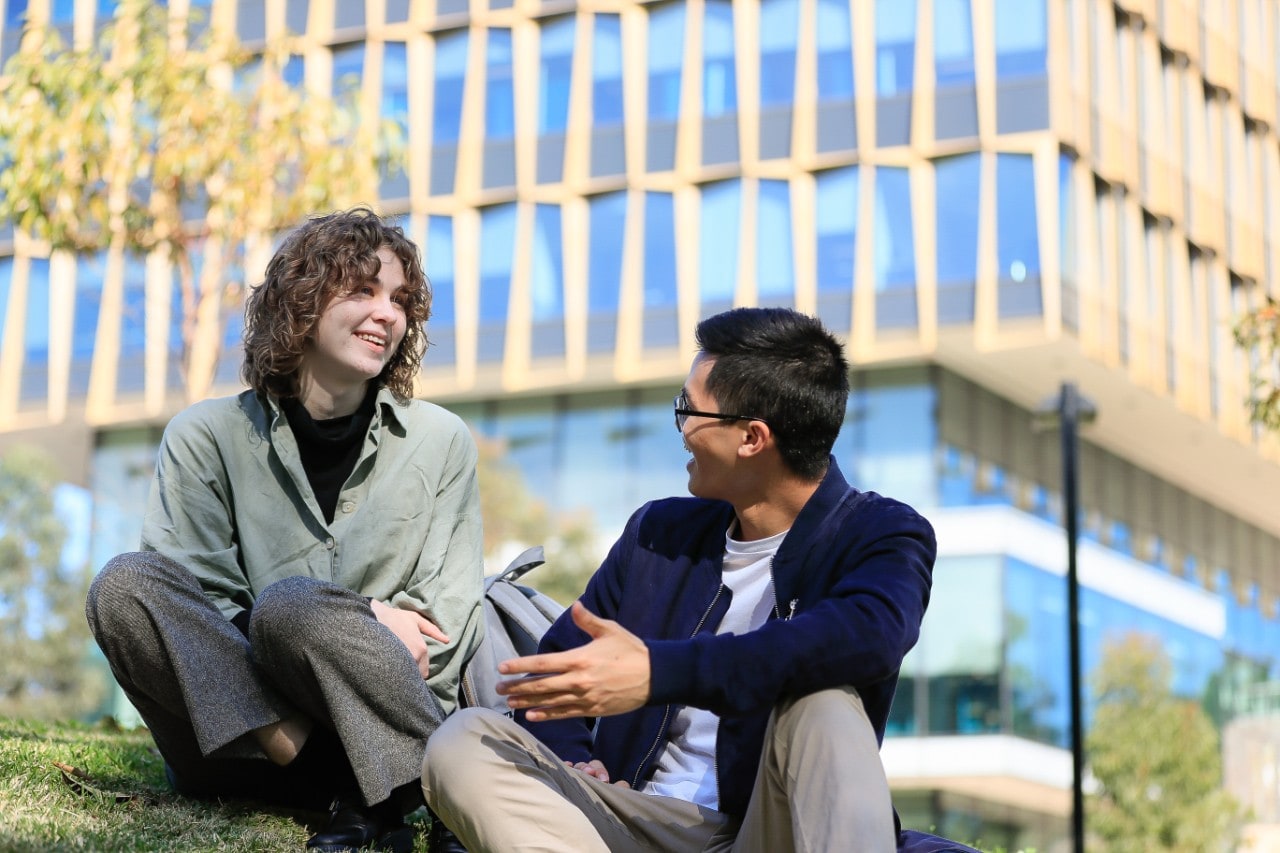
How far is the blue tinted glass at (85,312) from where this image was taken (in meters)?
35.9

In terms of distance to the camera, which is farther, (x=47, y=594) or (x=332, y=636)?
(x=47, y=594)

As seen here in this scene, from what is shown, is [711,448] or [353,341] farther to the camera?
[353,341]

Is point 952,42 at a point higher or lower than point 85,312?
higher

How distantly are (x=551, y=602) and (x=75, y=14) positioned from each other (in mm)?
33516

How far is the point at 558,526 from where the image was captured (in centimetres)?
3225

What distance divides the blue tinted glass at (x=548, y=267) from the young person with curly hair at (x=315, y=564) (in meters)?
27.0

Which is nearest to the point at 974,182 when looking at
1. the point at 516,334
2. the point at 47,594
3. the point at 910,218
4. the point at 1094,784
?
the point at 910,218

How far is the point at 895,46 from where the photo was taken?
3070 centimetres

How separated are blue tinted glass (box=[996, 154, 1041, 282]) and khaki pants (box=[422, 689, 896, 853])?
2583cm

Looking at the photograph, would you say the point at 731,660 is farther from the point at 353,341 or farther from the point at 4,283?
the point at 4,283

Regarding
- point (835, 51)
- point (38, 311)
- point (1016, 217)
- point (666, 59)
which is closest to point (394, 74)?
point (666, 59)

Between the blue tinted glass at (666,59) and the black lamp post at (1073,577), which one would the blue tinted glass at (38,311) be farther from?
the black lamp post at (1073,577)

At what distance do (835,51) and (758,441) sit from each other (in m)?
27.5

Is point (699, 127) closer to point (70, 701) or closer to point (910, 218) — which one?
point (910, 218)
